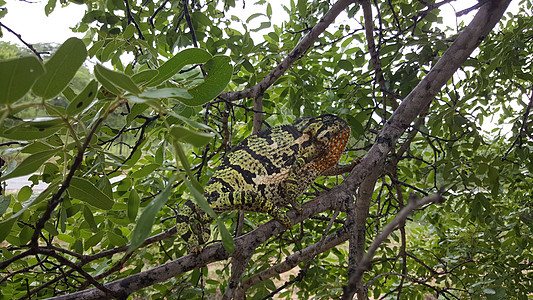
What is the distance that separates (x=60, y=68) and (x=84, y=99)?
0.06 meters

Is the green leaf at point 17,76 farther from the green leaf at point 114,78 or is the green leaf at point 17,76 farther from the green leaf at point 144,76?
the green leaf at point 144,76

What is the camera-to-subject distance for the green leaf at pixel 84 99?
49 centimetres

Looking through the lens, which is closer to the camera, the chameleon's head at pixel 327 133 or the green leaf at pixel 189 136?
the green leaf at pixel 189 136

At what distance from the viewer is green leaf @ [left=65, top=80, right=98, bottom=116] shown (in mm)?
487

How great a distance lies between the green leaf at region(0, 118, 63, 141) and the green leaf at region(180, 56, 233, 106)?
0.21 meters

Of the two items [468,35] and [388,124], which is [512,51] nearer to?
[468,35]

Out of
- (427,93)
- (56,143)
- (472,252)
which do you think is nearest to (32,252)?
(56,143)

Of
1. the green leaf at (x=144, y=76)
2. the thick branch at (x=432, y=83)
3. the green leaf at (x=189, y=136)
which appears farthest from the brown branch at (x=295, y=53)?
the green leaf at (x=189, y=136)

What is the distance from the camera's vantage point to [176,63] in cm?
55

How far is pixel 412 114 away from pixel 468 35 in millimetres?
324

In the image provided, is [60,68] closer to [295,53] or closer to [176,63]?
[176,63]

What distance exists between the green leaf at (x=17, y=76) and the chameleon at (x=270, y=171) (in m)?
0.70

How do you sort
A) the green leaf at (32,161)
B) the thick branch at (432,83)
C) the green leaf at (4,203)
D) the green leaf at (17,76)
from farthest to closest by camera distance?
the thick branch at (432,83), the green leaf at (4,203), the green leaf at (32,161), the green leaf at (17,76)

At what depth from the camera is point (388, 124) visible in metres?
1.34
